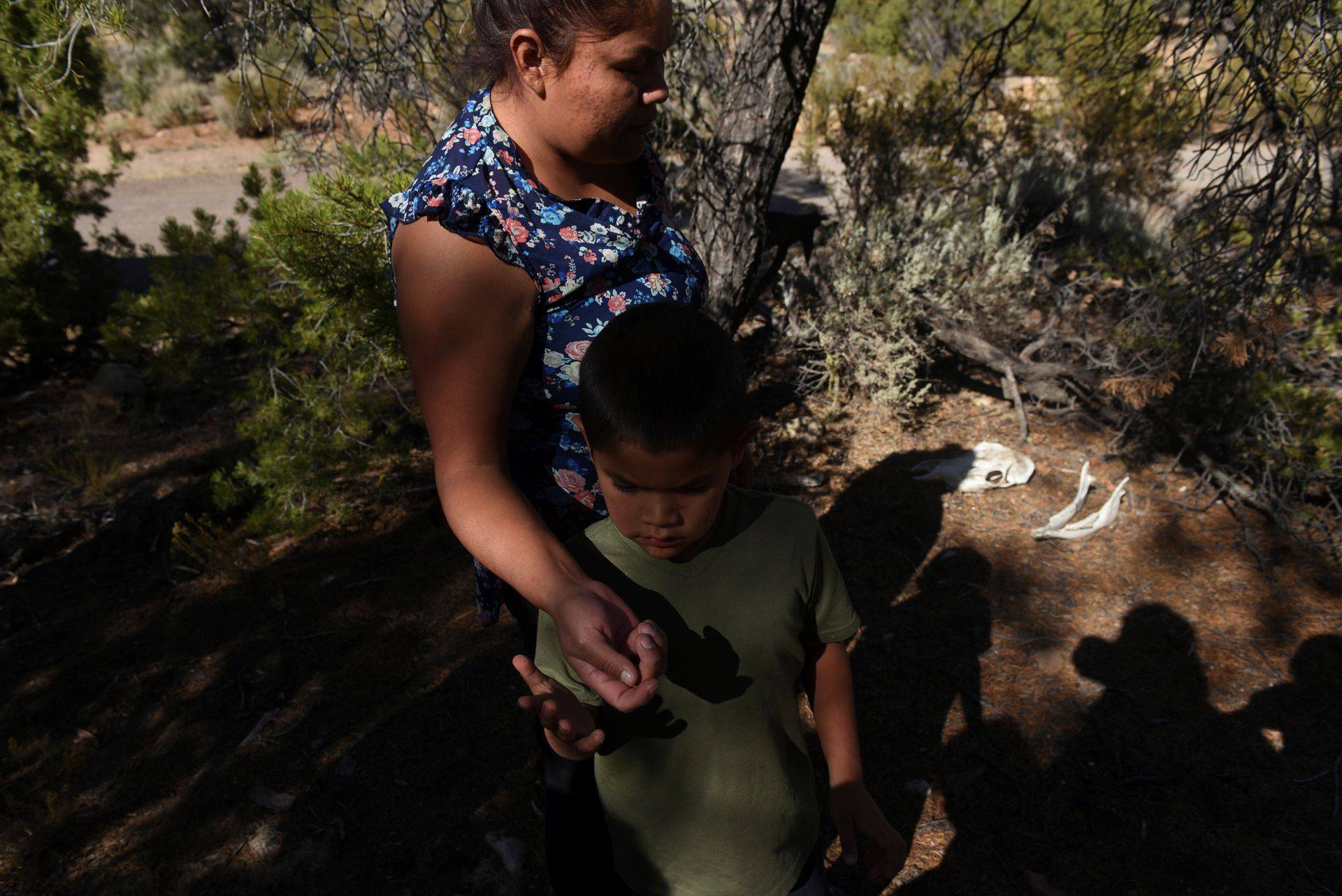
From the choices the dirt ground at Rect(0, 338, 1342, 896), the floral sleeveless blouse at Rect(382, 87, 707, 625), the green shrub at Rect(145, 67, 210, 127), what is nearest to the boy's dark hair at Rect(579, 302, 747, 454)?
the floral sleeveless blouse at Rect(382, 87, 707, 625)

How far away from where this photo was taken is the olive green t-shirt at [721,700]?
116 cm

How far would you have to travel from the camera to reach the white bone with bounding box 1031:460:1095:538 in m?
3.32

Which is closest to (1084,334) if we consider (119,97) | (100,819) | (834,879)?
(834,879)

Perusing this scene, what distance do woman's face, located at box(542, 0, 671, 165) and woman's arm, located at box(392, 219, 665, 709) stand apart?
24cm

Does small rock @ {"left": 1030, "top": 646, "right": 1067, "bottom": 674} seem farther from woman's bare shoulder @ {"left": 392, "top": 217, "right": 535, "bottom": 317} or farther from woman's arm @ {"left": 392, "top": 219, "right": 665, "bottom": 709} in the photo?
woman's bare shoulder @ {"left": 392, "top": 217, "right": 535, "bottom": 317}

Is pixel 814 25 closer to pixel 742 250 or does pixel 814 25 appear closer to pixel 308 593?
pixel 742 250

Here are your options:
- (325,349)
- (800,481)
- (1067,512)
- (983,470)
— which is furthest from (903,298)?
(325,349)

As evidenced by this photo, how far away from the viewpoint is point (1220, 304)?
313cm

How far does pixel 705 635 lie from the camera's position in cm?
116

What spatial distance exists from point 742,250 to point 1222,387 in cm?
211

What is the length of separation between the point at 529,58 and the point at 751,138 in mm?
2151

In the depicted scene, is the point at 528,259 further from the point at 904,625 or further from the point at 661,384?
the point at 904,625

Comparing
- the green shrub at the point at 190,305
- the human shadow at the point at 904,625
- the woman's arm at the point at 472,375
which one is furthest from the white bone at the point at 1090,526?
the green shrub at the point at 190,305

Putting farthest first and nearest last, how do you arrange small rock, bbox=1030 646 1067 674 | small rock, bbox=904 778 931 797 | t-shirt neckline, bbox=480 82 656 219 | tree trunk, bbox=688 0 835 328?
1. tree trunk, bbox=688 0 835 328
2. small rock, bbox=1030 646 1067 674
3. small rock, bbox=904 778 931 797
4. t-shirt neckline, bbox=480 82 656 219
